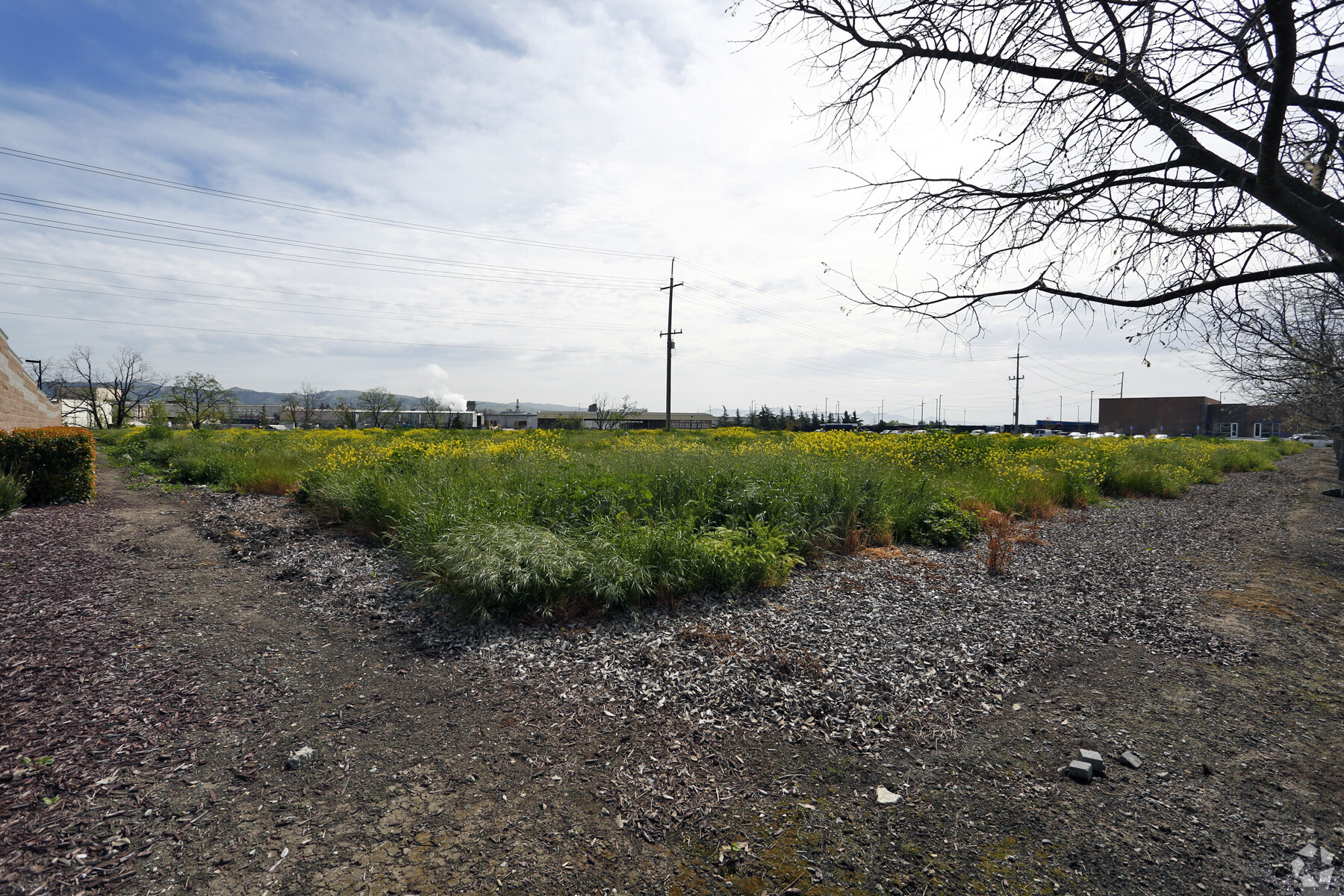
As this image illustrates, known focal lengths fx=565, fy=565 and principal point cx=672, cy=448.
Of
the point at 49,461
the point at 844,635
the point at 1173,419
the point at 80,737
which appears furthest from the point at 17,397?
the point at 1173,419

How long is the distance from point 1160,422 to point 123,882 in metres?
93.9

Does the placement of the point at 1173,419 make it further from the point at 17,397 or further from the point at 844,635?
the point at 17,397

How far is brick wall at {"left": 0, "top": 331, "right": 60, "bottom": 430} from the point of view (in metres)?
15.7

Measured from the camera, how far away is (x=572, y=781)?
2740 mm

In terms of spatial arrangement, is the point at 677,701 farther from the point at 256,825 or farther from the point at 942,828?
the point at 256,825

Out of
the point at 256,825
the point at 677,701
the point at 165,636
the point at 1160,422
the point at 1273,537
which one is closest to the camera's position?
the point at 256,825

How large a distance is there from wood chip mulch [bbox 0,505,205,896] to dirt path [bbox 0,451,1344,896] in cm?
1

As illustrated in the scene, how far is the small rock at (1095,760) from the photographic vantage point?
2.73 metres

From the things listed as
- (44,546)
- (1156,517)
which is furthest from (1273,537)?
(44,546)

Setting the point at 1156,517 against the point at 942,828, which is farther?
the point at 1156,517

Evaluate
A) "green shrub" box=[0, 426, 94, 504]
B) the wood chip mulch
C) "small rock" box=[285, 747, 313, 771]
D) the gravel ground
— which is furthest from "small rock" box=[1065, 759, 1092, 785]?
"green shrub" box=[0, 426, 94, 504]

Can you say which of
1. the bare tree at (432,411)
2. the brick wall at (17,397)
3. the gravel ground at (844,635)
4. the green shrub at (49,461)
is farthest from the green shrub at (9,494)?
the bare tree at (432,411)

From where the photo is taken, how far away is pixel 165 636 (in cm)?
430

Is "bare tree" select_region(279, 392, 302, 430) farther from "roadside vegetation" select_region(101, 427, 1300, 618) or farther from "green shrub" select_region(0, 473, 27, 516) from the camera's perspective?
"green shrub" select_region(0, 473, 27, 516)
